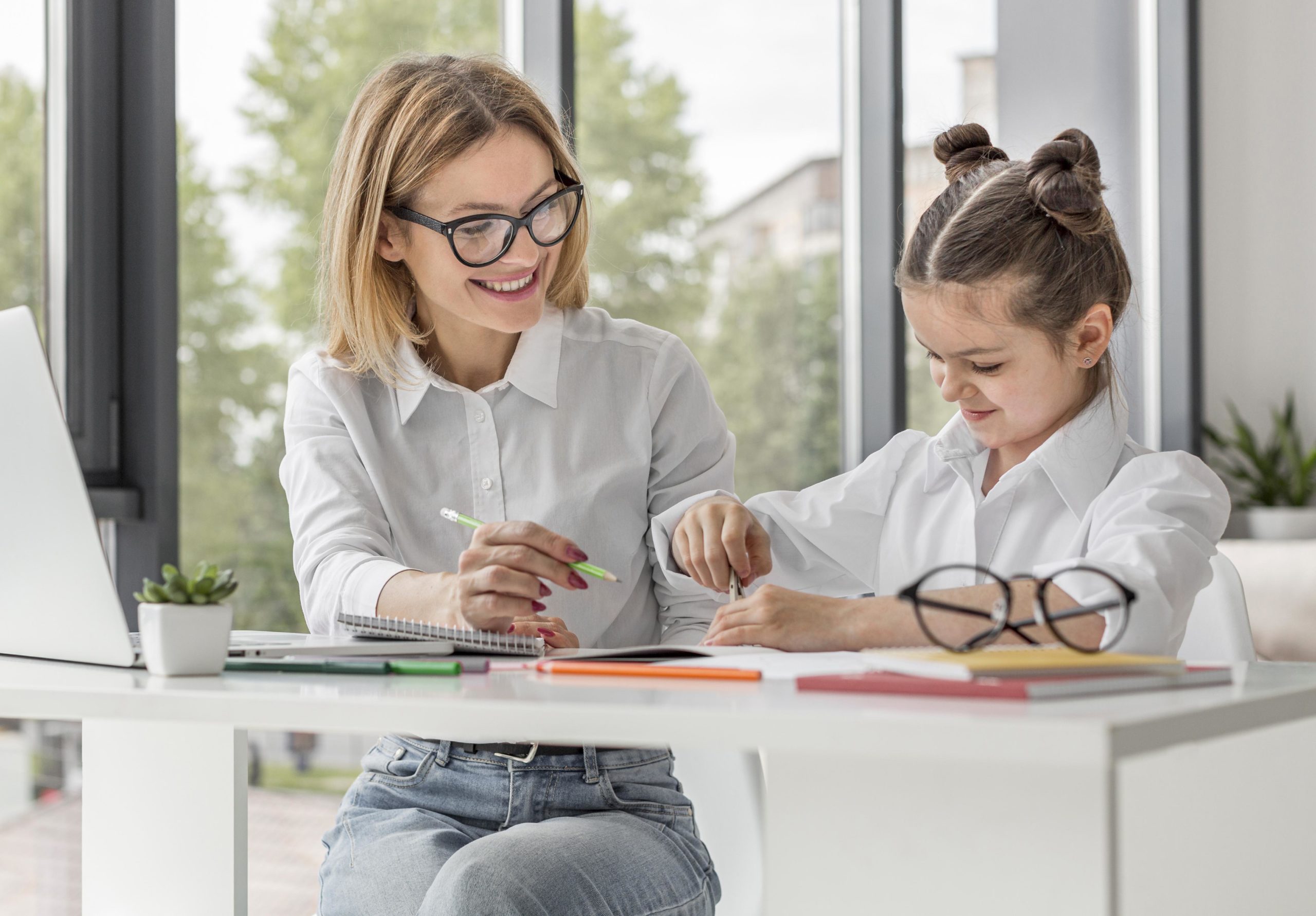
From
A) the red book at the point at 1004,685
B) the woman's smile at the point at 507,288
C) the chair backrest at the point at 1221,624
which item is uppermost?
the woman's smile at the point at 507,288

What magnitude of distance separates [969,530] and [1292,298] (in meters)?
2.96

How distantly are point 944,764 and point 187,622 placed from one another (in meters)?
0.52

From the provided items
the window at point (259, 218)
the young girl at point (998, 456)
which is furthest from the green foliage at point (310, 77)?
the young girl at point (998, 456)

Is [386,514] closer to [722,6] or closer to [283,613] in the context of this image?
[283,613]

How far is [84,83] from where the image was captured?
204cm

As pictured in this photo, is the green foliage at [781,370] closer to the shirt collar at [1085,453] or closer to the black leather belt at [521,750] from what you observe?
the shirt collar at [1085,453]

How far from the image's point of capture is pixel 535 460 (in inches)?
58.7

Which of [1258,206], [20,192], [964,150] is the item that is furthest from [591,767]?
[1258,206]

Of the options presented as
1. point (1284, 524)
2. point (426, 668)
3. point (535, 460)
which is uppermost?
point (535, 460)

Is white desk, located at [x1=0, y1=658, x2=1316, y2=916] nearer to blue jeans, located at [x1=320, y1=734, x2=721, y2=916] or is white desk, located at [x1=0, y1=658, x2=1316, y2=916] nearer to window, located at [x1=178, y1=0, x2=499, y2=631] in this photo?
blue jeans, located at [x1=320, y1=734, x2=721, y2=916]

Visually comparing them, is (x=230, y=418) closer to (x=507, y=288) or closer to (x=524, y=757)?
Result: (x=507, y=288)

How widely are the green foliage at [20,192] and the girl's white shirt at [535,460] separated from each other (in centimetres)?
71

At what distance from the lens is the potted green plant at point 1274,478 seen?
3580 mm

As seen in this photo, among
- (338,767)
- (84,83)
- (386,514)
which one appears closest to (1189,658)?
(386,514)
